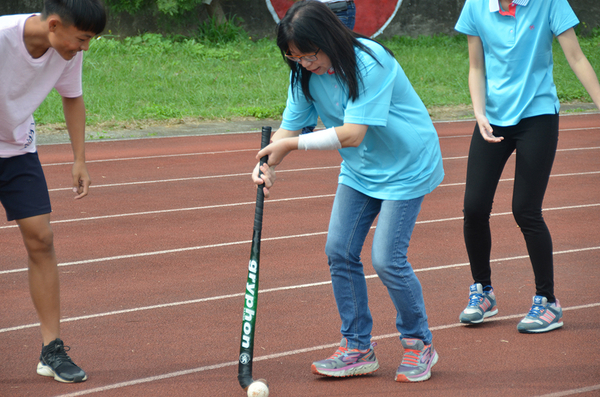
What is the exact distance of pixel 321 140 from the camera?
283 centimetres

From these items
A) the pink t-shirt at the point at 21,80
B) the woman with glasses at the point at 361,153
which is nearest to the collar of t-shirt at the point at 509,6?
the woman with glasses at the point at 361,153

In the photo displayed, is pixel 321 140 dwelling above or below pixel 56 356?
above

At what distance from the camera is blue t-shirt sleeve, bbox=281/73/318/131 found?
3.07 m

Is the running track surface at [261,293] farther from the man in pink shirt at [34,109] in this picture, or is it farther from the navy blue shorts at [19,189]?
the navy blue shorts at [19,189]

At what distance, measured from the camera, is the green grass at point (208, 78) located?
1268cm

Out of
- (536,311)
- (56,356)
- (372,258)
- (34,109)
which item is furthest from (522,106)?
(56,356)

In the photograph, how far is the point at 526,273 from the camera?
4.92m

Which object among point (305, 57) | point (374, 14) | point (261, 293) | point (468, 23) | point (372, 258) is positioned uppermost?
point (374, 14)

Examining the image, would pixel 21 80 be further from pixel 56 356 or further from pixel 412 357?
pixel 412 357

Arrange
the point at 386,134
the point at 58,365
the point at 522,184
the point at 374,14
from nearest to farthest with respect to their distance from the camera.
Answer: the point at 386,134 → the point at 58,365 → the point at 522,184 → the point at 374,14

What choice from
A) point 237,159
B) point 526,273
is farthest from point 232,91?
point 526,273

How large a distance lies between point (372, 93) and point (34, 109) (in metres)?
1.58

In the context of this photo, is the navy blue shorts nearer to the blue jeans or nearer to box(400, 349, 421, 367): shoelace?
the blue jeans

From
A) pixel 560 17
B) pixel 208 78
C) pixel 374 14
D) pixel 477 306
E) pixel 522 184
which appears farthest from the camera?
pixel 374 14
